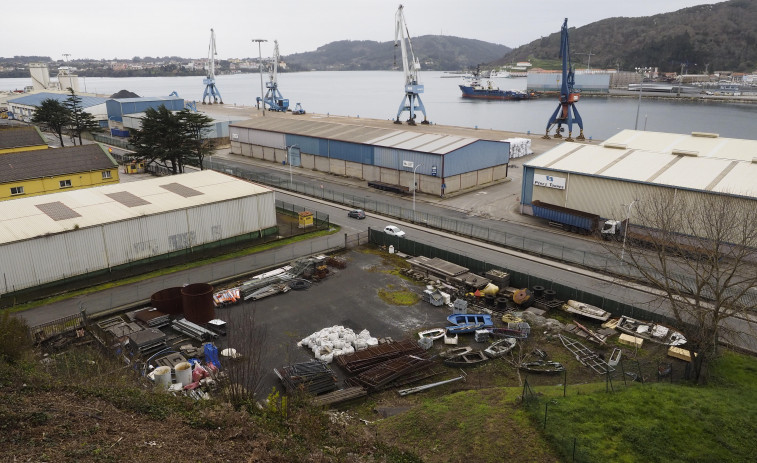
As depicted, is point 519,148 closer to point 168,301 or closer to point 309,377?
point 168,301

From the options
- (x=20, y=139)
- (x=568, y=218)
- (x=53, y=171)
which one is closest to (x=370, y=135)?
(x=568, y=218)

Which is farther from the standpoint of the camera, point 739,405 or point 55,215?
point 55,215

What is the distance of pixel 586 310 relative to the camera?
27859mm

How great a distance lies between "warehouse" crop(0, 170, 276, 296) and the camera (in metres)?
29.5

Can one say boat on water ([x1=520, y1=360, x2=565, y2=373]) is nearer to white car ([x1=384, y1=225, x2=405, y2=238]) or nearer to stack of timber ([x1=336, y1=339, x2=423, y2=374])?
stack of timber ([x1=336, y1=339, x2=423, y2=374])

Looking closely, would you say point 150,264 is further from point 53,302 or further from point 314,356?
point 314,356

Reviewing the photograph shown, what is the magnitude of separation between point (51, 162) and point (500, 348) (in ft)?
149

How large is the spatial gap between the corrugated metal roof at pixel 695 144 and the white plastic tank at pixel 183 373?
42.5 meters

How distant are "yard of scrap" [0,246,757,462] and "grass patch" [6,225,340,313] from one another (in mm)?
4470

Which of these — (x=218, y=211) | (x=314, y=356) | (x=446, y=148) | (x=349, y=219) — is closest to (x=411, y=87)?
(x=446, y=148)

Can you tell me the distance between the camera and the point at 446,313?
1120 inches

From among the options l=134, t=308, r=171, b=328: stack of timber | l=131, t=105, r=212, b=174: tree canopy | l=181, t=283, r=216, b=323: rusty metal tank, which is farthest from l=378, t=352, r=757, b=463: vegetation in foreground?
l=131, t=105, r=212, b=174: tree canopy

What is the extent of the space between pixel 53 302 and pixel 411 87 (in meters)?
85.3

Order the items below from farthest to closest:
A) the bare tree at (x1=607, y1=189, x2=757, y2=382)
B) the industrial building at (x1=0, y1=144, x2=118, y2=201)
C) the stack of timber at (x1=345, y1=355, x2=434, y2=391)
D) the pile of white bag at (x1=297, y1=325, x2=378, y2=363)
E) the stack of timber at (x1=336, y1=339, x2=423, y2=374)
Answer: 1. the industrial building at (x1=0, y1=144, x2=118, y2=201)
2. the pile of white bag at (x1=297, y1=325, x2=378, y2=363)
3. the stack of timber at (x1=336, y1=339, x2=423, y2=374)
4. the stack of timber at (x1=345, y1=355, x2=434, y2=391)
5. the bare tree at (x1=607, y1=189, x2=757, y2=382)
